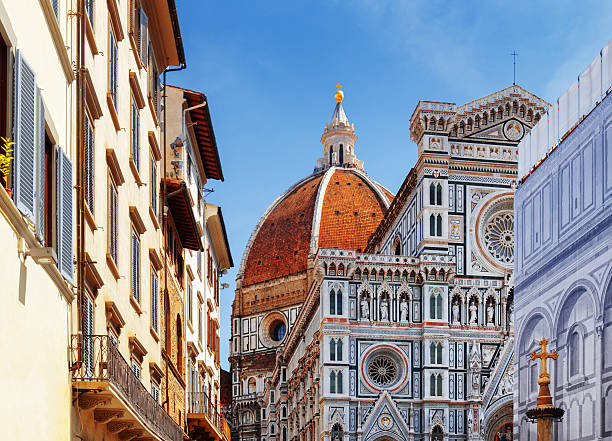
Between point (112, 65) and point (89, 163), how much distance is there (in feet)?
10.6

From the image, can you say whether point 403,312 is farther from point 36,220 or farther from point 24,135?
point 24,135

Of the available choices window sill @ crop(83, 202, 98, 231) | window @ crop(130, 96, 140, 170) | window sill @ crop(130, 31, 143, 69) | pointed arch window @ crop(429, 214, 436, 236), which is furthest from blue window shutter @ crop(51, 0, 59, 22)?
pointed arch window @ crop(429, 214, 436, 236)

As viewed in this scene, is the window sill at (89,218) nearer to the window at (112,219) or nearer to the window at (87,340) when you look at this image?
the window at (87,340)

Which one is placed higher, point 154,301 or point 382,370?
point 382,370

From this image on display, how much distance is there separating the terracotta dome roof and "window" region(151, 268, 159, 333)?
234 ft

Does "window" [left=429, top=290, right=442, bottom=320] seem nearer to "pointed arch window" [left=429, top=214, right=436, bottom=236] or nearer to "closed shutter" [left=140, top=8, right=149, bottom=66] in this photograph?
"pointed arch window" [left=429, top=214, right=436, bottom=236]

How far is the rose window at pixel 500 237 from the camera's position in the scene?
5184cm

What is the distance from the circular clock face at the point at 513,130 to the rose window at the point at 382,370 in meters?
13.3

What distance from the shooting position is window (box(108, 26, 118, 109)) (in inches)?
639

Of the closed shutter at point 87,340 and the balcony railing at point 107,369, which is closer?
Result: the balcony railing at point 107,369

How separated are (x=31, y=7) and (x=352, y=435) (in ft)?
135

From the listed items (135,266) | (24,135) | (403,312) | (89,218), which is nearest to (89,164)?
(89,218)

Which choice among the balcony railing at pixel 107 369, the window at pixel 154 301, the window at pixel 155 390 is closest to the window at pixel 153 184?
the window at pixel 154 301

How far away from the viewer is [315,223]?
315 ft
